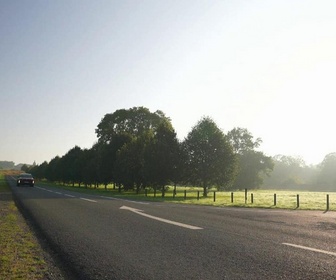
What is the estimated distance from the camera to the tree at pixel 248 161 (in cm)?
7219

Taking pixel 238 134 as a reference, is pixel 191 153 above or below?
below

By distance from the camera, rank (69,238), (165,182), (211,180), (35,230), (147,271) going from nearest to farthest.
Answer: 1. (147,271)
2. (69,238)
3. (35,230)
4. (165,182)
5. (211,180)

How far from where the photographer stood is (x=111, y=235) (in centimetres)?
843

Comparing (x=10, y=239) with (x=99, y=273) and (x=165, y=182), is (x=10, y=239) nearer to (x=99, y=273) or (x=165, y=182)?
(x=99, y=273)

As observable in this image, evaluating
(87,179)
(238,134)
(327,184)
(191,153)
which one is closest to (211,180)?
(191,153)

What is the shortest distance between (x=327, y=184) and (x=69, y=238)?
10846 centimetres

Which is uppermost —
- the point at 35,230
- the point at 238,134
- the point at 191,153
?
the point at 238,134

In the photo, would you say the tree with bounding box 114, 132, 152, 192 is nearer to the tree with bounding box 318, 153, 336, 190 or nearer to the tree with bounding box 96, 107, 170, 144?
the tree with bounding box 96, 107, 170, 144

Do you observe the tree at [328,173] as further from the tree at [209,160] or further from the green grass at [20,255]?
the green grass at [20,255]

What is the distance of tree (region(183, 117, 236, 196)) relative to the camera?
44822 mm

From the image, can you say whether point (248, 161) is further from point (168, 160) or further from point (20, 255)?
point (20, 255)

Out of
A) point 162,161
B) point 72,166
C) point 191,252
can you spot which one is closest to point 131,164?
point 162,161

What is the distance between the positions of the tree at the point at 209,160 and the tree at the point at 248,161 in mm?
24611

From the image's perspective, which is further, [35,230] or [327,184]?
[327,184]
